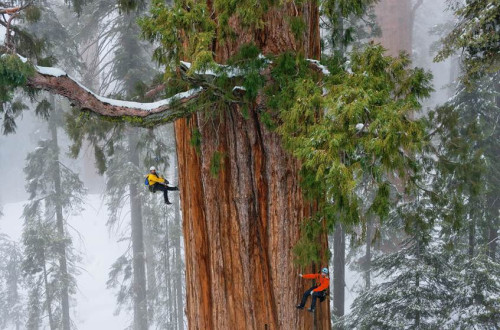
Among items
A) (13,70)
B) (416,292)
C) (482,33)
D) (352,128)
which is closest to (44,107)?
(13,70)

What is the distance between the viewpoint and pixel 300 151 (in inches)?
136

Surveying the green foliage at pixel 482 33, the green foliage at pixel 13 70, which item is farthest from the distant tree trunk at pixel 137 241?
the green foliage at pixel 13 70

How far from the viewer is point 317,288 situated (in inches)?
182

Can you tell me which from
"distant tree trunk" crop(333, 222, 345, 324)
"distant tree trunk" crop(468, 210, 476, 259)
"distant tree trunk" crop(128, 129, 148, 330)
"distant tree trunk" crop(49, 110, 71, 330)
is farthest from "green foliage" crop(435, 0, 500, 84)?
"distant tree trunk" crop(49, 110, 71, 330)

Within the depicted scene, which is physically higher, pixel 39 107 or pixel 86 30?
pixel 86 30

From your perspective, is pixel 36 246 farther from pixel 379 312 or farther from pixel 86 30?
pixel 379 312

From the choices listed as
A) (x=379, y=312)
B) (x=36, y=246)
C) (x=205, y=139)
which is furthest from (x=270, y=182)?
(x=36, y=246)

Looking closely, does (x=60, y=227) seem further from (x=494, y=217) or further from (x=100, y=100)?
(x=100, y=100)

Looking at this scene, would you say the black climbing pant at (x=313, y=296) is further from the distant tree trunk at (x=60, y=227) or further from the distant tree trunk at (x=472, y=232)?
the distant tree trunk at (x=60, y=227)

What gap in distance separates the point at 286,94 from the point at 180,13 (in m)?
1.01

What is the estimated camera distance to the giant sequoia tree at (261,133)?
3.39 metres

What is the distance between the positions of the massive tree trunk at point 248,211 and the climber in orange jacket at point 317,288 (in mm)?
85

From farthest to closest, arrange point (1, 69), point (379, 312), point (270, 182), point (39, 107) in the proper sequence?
point (379, 312) < point (39, 107) < point (270, 182) < point (1, 69)

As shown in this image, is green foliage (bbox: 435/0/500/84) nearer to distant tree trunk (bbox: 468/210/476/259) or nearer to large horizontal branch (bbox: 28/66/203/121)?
large horizontal branch (bbox: 28/66/203/121)
